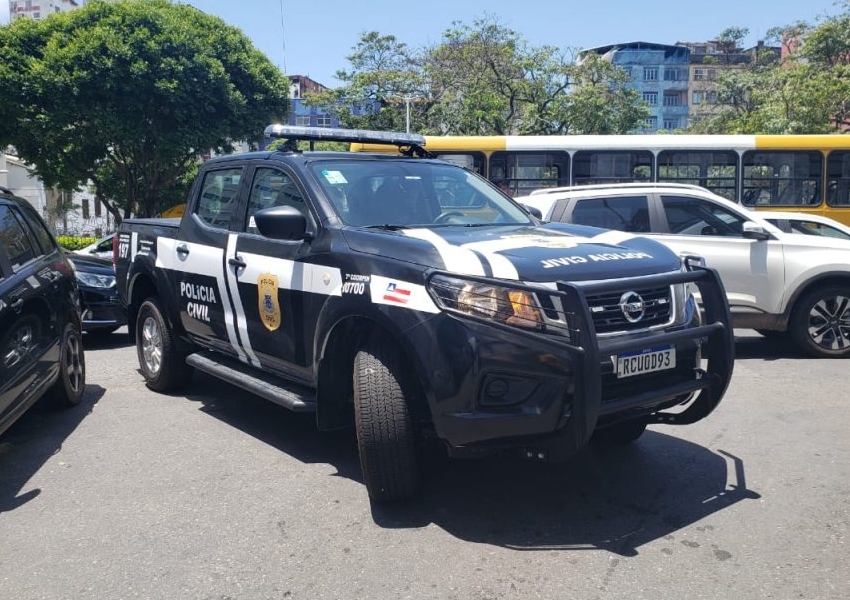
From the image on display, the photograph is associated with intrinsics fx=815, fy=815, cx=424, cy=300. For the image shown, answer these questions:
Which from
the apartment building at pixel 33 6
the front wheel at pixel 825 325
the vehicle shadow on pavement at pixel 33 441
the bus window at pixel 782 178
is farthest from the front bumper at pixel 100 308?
the apartment building at pixel 33 6

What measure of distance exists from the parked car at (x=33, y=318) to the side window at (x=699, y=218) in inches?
233

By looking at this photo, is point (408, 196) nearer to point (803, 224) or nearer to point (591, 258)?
point (591, 258)

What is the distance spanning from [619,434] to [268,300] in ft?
7.77

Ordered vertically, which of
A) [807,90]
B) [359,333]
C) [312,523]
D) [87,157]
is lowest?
[312,523]

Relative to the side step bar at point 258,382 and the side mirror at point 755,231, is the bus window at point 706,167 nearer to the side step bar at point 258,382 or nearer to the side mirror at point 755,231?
the side mirror at point 755,231

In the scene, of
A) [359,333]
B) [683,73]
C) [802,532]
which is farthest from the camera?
[683,73]

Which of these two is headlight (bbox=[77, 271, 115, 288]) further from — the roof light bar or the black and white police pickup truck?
the roof light bar

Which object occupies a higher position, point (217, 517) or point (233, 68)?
point (233, 68)

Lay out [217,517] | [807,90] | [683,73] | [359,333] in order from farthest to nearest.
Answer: [683,73] < [807,90] < [359,333] < [217,517]

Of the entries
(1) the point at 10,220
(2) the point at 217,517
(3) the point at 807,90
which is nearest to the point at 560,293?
(2) the point at 217,517

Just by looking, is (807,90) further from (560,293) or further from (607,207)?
(560,293)

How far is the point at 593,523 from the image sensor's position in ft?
13.3

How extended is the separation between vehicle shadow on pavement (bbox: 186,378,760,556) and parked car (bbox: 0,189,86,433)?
1.57m

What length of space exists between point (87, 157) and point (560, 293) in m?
22.7
